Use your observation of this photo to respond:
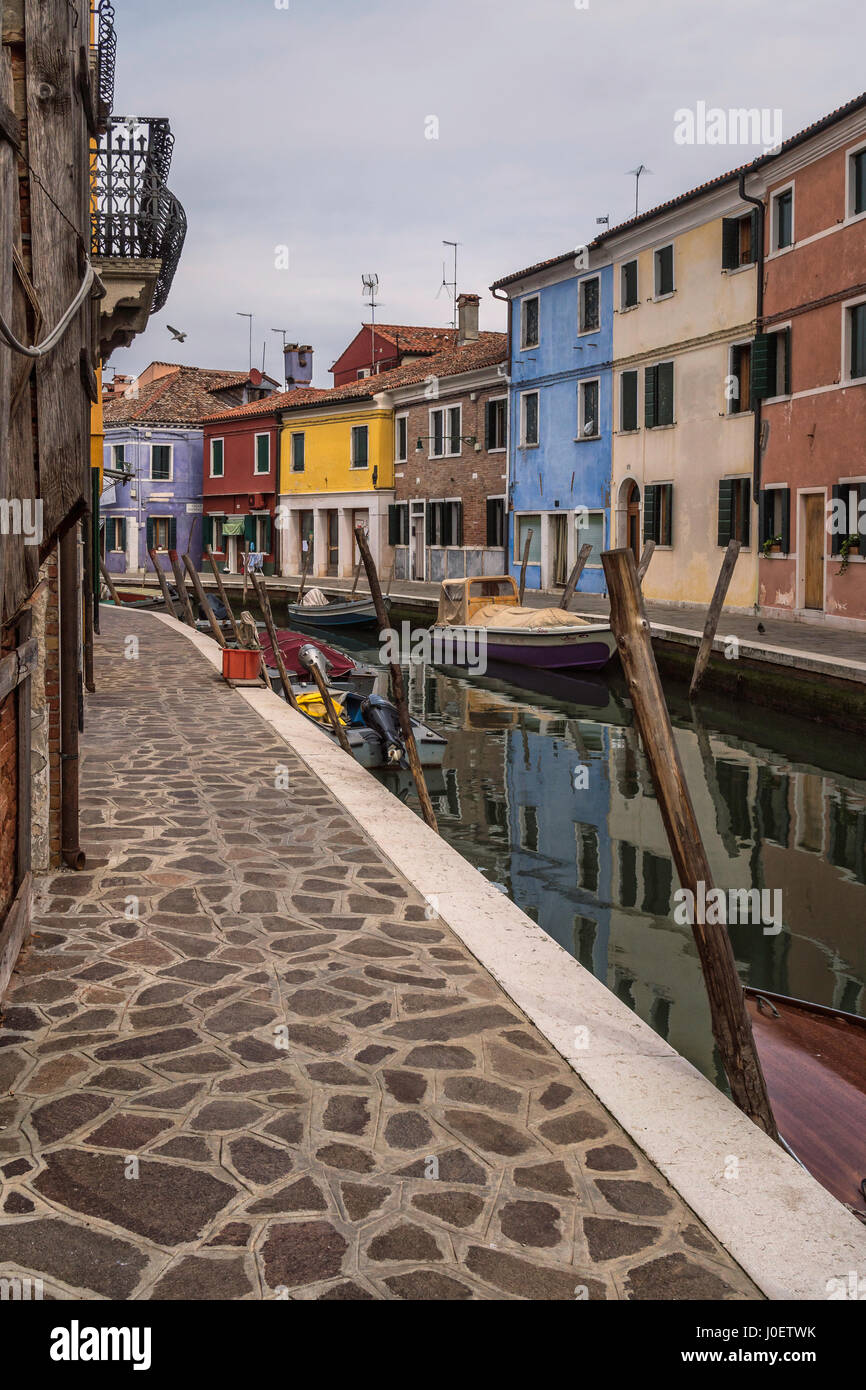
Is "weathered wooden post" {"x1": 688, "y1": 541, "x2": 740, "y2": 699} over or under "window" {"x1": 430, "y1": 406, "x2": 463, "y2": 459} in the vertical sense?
under

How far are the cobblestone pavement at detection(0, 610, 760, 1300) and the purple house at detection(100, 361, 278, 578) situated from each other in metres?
43.2

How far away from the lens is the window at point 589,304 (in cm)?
2809

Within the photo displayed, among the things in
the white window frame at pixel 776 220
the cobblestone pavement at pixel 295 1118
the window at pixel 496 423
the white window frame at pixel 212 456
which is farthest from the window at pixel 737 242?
the white window frame at pixel 212 456

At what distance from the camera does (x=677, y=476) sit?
2489 cm

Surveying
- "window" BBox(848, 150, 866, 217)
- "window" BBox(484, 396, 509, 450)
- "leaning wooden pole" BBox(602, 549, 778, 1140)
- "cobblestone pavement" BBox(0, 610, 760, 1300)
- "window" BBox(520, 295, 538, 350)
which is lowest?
"cobblestone pavement" BBox(0, 610, 760, 1300)

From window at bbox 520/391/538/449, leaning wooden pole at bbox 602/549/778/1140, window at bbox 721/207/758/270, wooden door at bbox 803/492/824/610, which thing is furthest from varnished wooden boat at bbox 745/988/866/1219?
window at bbox 520/391/538/449

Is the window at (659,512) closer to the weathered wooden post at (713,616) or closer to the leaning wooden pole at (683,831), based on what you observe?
the weathered wooden post at (713,616)

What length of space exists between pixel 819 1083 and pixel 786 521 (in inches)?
689

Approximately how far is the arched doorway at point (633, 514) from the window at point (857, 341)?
8.02 meters

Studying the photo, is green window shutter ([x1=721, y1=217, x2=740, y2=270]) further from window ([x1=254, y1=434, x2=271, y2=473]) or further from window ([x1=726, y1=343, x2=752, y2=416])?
window ([x1=254, y1=434, x2=271, y2=473])

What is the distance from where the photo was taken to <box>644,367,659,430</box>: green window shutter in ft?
84.3

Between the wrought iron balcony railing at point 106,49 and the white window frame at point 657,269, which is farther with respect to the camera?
the white window frame at point 657,269

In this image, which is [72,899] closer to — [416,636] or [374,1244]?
[374,1244]
